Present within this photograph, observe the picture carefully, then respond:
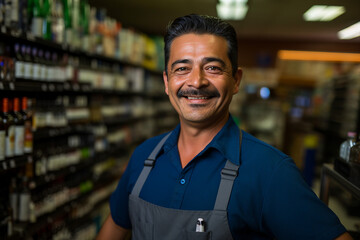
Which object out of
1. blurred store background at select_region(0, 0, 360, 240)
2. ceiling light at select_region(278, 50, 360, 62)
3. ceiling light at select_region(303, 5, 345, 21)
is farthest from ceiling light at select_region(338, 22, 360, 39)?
ceiling light at select_region(278, 50, 360, 62)

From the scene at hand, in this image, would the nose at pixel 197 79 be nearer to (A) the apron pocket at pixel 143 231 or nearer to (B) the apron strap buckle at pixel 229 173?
(B) the apron strap buckle at pixel 229 173

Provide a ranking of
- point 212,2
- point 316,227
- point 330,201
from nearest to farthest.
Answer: point 316,227 → point 330,201 → point 212,2

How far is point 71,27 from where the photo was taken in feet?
12.2

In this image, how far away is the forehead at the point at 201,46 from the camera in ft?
4.76

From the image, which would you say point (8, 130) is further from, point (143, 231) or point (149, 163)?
point (143, 231)

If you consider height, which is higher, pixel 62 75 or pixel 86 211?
pixel 62 75

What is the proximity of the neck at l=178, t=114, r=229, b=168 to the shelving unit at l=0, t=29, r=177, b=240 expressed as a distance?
64.5 inches

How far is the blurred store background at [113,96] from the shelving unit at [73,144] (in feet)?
0.05

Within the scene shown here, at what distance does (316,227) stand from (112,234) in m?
1.02

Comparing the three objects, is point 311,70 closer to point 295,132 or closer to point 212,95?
point 295,132

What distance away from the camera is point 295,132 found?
7598 mm

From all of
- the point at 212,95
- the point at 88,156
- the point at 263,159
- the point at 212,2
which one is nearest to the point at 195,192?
the point at 263,159

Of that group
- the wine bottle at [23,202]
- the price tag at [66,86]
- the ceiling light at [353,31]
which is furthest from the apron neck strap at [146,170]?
the ceiling light at [353,31]

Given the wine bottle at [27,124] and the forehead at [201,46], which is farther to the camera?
the wine bottle at [27,124]
